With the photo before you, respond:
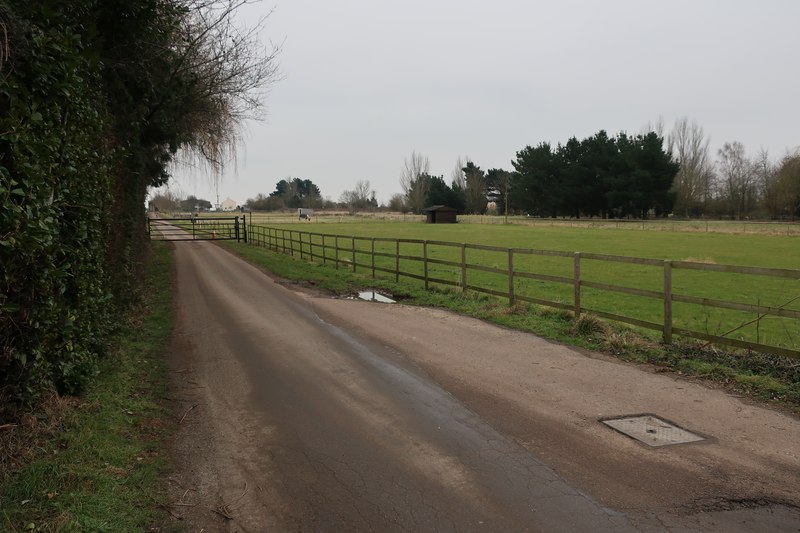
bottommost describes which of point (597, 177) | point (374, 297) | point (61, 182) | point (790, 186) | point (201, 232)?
point (374, 297)

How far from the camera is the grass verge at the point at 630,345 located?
18.9 feet

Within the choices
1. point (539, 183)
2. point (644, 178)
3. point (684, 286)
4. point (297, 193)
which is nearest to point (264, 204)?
point (297, 193)

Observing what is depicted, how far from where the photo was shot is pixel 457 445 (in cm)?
437

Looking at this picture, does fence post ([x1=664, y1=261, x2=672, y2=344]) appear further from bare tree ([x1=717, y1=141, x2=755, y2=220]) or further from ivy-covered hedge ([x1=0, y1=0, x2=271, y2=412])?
bare tree ([x1=717, y1=141, x2=755, y2=220])

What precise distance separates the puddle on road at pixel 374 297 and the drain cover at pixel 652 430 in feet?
24.5

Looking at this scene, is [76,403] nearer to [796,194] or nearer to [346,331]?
[346,331]

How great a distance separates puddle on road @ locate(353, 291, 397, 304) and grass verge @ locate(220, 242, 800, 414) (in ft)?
0.98

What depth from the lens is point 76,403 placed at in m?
4.65

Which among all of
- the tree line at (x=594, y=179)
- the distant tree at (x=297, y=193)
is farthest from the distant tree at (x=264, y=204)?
the tree line at (x=594, y=179)

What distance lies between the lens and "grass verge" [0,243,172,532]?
10.3 ft

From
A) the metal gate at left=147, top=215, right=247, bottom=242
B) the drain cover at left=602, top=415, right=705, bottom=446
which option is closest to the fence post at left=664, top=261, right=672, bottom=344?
the drain cover at left=602, top=415, right=705, bottom=446

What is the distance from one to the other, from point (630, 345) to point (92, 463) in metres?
6.41

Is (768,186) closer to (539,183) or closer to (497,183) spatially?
(539,183)

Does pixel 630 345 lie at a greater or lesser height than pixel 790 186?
lesser
